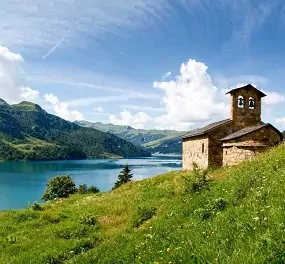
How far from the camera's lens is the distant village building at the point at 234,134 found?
35.2 m

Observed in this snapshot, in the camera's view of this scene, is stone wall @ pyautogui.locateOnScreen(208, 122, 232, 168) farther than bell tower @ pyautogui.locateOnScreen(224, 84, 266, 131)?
No

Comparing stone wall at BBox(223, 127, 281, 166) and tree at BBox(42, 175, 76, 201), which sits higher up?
stone wall at BBox(223, 127, 281, 166)

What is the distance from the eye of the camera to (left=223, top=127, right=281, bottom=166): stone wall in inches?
1271

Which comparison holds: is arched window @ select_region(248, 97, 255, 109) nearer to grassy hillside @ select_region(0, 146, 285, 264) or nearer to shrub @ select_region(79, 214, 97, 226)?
grassy hillside @ select_region(0, 146, 285, 264)

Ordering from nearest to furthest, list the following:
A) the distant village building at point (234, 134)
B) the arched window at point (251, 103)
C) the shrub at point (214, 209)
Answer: the shrub at point (214, 209)
the distant village building at point (234, 134)
the arched window at point (251, 103)

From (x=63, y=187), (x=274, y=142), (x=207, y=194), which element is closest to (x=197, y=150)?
(x=274, y=142)

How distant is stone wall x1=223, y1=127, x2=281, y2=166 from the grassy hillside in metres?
11.1

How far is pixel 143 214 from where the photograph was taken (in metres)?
19.6

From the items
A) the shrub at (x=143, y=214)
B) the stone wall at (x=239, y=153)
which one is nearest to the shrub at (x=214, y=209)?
the shrub at (x=143, y=214)

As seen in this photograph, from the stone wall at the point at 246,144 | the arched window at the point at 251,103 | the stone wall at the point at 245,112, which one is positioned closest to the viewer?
the stone wall at the point at 246,144

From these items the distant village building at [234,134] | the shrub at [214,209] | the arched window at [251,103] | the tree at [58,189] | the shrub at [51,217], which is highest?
the arched window at [251,103]

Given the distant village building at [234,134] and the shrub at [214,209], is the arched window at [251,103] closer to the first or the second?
the distant village building at [234,134]

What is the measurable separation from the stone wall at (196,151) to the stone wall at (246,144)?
3682 mm

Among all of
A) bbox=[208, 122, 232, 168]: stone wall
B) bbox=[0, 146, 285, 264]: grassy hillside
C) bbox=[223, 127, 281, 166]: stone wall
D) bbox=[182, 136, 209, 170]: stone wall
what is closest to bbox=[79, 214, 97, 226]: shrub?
bbox=[0, 146, 285, 264]: grassy hillside
